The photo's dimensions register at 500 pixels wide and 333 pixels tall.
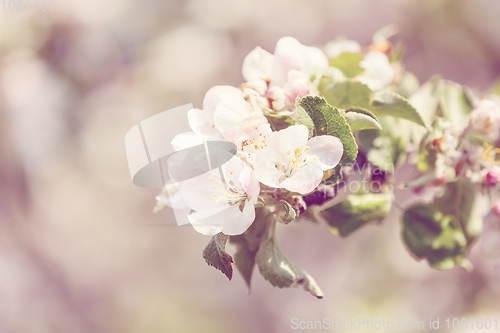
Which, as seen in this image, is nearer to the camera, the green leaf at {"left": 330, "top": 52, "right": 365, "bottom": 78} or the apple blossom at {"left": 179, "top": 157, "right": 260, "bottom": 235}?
the apple blossom at {"left": 179, "top": 157, "right": 260, "bottom": 235}

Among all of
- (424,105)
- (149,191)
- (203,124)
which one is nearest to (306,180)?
(203,124)

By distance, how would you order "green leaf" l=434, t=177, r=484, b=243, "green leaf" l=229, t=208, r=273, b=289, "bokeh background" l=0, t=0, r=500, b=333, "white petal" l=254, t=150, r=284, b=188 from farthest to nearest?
"bokeh background" l=0, t=0, r=500, b=333 → "green leaf" l=434, t=177, r=484, b=243 → "green leaf" l=229, t=208, r=273, b=289 → "white petal" l=254, t=150, r=284, b=188

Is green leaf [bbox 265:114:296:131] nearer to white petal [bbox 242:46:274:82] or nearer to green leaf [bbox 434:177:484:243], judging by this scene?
white petal [bbox 242:46:274:82]

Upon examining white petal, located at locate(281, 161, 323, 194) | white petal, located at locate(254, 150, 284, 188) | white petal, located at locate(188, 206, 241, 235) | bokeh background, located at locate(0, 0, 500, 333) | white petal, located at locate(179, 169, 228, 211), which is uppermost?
white petal, located at locate(254, 150, 284, 188)

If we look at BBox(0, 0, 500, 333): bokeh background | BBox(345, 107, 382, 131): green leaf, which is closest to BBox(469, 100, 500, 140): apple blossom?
BBox(345, 107, 382, 131): green leaf

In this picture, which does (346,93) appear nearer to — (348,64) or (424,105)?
(348,64)

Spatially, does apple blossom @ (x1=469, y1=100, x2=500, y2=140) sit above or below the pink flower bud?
above
